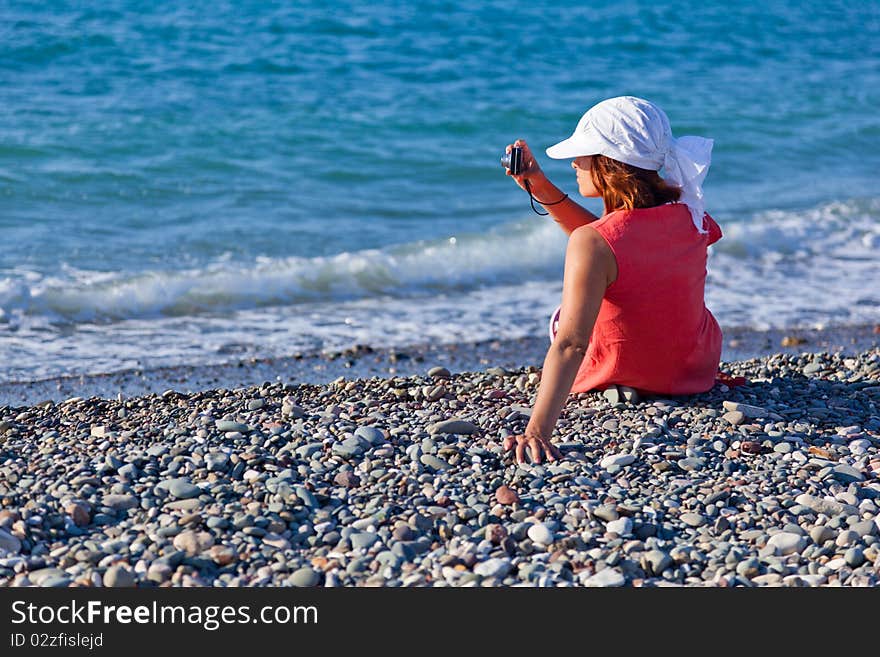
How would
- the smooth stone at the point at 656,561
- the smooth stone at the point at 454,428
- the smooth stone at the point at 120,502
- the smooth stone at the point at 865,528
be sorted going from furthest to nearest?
the smooth stone at the point at 454,428 < the smooth stone at the point at 120,502 < the smooth stone at the point at 865,528 < the smooth stone at the point at 656,561

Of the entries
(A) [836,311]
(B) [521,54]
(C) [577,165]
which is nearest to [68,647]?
(C) [577,165]

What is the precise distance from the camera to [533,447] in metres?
4.11

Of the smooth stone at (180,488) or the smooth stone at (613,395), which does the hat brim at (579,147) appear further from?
the smooth stone at (180,488)

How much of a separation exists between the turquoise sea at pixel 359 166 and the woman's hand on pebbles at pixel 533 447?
275 centimetres

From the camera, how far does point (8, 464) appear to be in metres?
4.17

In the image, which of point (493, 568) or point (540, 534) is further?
point (540, 534)

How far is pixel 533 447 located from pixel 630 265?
78 centimetres

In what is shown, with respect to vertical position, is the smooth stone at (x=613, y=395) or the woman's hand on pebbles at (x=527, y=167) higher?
the woman's hand on pebbles at (x=527, y=167)

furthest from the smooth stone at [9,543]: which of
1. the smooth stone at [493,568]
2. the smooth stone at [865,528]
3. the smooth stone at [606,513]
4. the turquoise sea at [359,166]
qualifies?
the turquoise sea at [359,166]

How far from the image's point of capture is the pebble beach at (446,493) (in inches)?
133

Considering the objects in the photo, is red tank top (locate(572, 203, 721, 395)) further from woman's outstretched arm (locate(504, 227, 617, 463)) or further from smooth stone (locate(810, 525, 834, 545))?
smooth stone (locate(810, 525, 834, 545))

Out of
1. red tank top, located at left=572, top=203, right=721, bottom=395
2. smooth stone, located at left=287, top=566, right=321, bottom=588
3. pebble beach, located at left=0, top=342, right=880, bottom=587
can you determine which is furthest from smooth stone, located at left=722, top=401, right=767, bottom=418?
smooth stone, located at left=287, top=566, right=321, bottom=588

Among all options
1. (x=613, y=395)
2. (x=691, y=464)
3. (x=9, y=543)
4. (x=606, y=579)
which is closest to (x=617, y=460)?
(x=691, y=464)

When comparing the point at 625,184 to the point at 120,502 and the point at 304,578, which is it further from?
the point at 120,502
